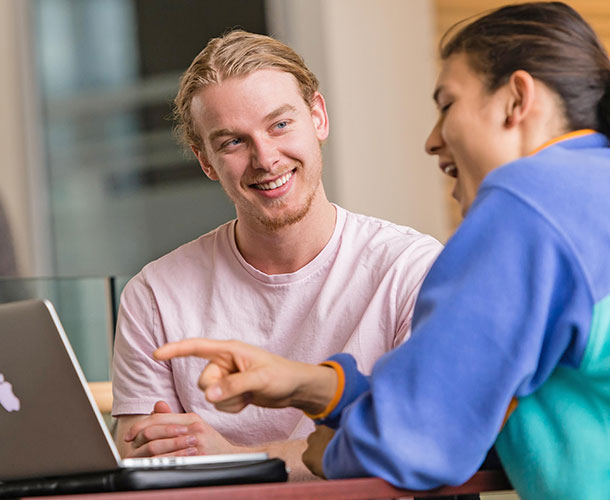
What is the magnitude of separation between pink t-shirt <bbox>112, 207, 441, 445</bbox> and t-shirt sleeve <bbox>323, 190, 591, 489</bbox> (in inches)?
23.1

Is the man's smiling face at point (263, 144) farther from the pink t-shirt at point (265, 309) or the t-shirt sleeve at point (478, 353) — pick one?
the t-shirt sleeve at point (478, 353)

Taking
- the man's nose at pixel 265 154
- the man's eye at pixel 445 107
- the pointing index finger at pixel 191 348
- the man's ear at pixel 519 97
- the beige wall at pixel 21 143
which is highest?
the man's ear at pixel 519 97

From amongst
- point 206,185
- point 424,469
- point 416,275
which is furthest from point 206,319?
point 206,185

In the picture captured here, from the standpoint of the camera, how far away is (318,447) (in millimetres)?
1322

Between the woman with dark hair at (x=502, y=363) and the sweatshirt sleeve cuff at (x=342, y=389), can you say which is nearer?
the woman with dark hair at (x=502, y=363)

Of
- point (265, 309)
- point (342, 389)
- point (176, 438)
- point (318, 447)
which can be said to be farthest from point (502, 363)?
point (265, 309)

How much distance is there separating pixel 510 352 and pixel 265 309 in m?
0.83

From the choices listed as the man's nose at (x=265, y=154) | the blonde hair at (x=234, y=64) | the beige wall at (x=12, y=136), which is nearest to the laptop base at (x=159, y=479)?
the man's nose at (x=265, y=154)

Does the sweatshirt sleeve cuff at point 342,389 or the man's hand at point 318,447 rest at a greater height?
the sweatshirt sleeve cuff at point 342,389

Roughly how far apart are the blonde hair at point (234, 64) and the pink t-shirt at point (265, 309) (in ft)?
0.83

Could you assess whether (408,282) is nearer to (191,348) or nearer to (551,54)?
(551,54)

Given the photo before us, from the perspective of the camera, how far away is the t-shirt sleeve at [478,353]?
109 cm

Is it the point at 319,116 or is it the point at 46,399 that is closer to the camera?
the point at 46,399

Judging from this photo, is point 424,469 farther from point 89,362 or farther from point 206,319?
point 89,362
